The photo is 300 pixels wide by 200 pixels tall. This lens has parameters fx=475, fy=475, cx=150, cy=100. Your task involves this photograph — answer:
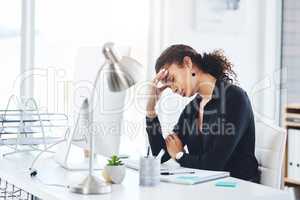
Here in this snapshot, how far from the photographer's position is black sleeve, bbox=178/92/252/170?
2609mm

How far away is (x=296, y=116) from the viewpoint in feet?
10.9

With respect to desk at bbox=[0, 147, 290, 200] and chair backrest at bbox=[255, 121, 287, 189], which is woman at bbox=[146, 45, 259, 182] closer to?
chair backrest at bbox=[255, 121, 287, 189]

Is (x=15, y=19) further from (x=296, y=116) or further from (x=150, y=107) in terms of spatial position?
(x=296, y=116)

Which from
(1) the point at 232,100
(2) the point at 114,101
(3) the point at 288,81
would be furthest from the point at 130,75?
(3) the point at 288,81

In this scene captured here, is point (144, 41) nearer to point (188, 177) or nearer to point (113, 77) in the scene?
point (188, 177)

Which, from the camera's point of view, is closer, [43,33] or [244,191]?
[244,191]

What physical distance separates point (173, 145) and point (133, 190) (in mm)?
1293

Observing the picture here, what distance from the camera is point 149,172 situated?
1.68 metres

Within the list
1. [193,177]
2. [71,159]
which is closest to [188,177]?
[193,177]

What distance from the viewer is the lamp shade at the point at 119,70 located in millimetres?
1553

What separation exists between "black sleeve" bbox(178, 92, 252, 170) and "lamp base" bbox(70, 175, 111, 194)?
116cm

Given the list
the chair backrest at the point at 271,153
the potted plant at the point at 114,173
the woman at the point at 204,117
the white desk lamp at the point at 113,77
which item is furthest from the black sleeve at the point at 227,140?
the white desk lamp at the point at 113,77

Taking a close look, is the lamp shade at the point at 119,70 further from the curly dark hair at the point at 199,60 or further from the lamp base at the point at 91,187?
the curly dark hair at the point at 199,60

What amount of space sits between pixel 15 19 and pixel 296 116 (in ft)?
6.56
